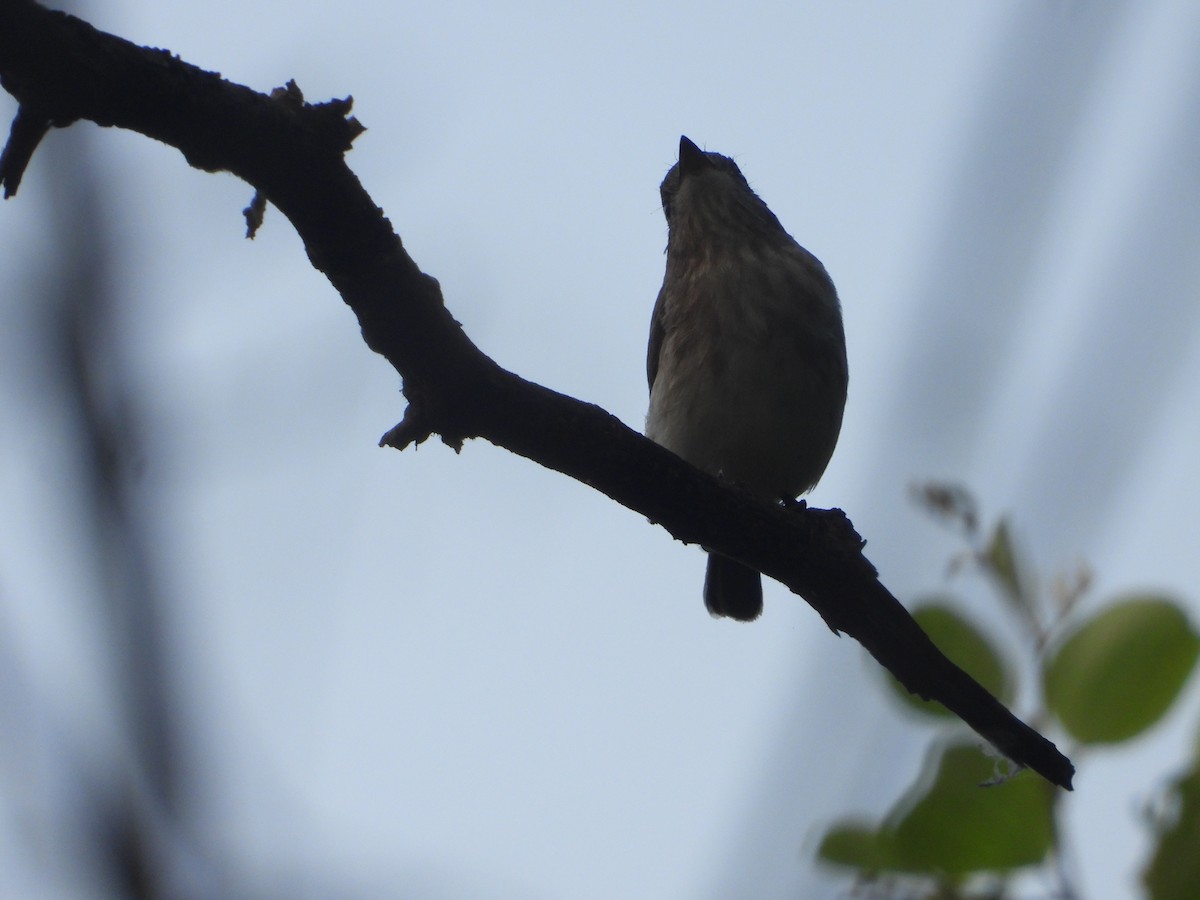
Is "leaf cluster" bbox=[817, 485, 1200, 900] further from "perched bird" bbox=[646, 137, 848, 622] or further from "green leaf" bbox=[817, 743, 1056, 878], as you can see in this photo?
"perched bird" bbox=[646, 137, 848, 622]

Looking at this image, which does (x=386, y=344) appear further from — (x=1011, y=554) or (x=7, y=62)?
(x=1011, y=554)

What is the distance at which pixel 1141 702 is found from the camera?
10.5 ft

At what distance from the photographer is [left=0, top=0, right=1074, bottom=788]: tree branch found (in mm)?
2318

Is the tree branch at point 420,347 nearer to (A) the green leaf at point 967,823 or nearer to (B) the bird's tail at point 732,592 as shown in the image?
(A) the green leaf at point 967,823

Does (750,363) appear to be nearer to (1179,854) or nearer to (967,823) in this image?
(967,823)

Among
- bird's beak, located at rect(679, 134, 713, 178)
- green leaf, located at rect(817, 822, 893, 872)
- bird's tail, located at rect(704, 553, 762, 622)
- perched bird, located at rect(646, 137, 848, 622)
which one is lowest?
green leaf, located at rect(817, 822, 893, 872)

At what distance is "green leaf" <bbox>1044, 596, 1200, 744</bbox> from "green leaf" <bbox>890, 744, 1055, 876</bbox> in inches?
10.1

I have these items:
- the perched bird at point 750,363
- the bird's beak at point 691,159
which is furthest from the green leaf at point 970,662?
the bird's beak at point 691,159

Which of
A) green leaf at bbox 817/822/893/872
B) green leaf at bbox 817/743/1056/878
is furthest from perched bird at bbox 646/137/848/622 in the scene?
green leaf at bbox 817/743/1056/878

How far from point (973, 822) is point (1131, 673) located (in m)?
0.56

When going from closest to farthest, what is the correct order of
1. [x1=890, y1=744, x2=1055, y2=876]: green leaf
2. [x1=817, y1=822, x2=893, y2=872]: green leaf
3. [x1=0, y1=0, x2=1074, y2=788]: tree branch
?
1. [x1=0, y1=0, x2=1074, y2=788]: tree branch
2. [x1=890, y1=744, x2=1055, y2=876]: green leaf
3. [x1=817, y1=822, x2=893, y2=872]: green leaf

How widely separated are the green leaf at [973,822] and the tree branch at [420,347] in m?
0.12

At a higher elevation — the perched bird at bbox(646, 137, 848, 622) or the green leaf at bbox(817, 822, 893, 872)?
the perched bird at bbox(646, 137, 848, 622)

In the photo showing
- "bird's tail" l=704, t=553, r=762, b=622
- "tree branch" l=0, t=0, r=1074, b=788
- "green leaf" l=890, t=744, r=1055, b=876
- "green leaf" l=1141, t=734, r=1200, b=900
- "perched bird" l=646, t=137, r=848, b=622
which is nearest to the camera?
"tree branch" l=0, t=0, r=1074, b=788
